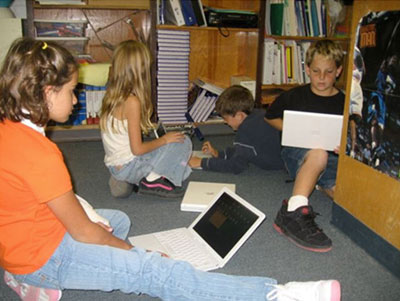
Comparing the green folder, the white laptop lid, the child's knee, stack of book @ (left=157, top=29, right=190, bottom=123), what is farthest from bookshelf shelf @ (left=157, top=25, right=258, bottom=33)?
the white laptop lid

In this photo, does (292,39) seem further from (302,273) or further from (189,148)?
(302,273)

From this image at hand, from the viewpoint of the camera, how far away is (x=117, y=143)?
1685 millimetres

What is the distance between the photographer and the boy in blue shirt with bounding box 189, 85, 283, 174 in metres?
1.96

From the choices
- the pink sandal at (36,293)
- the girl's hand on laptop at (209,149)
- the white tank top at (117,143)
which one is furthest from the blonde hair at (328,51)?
the pink sandal at (36,293)

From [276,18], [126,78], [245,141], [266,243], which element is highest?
[276,18]

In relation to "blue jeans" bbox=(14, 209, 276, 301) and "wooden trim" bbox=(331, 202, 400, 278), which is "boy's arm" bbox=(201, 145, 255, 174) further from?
"blue jeans" bbox=(14, 209, 276, 301)

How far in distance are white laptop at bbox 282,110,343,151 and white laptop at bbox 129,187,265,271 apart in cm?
45

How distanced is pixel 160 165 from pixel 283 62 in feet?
4.97

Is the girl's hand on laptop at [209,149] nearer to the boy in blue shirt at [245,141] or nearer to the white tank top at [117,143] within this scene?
the boy in blue shirt at [245,141]

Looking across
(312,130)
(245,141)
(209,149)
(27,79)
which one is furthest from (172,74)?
Answer: (27,79)

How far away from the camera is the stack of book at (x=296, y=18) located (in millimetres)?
2727

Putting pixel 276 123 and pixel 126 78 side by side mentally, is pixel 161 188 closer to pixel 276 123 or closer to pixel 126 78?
pixel 126 78

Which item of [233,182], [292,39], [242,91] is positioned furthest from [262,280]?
[292,39]

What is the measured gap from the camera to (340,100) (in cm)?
176
